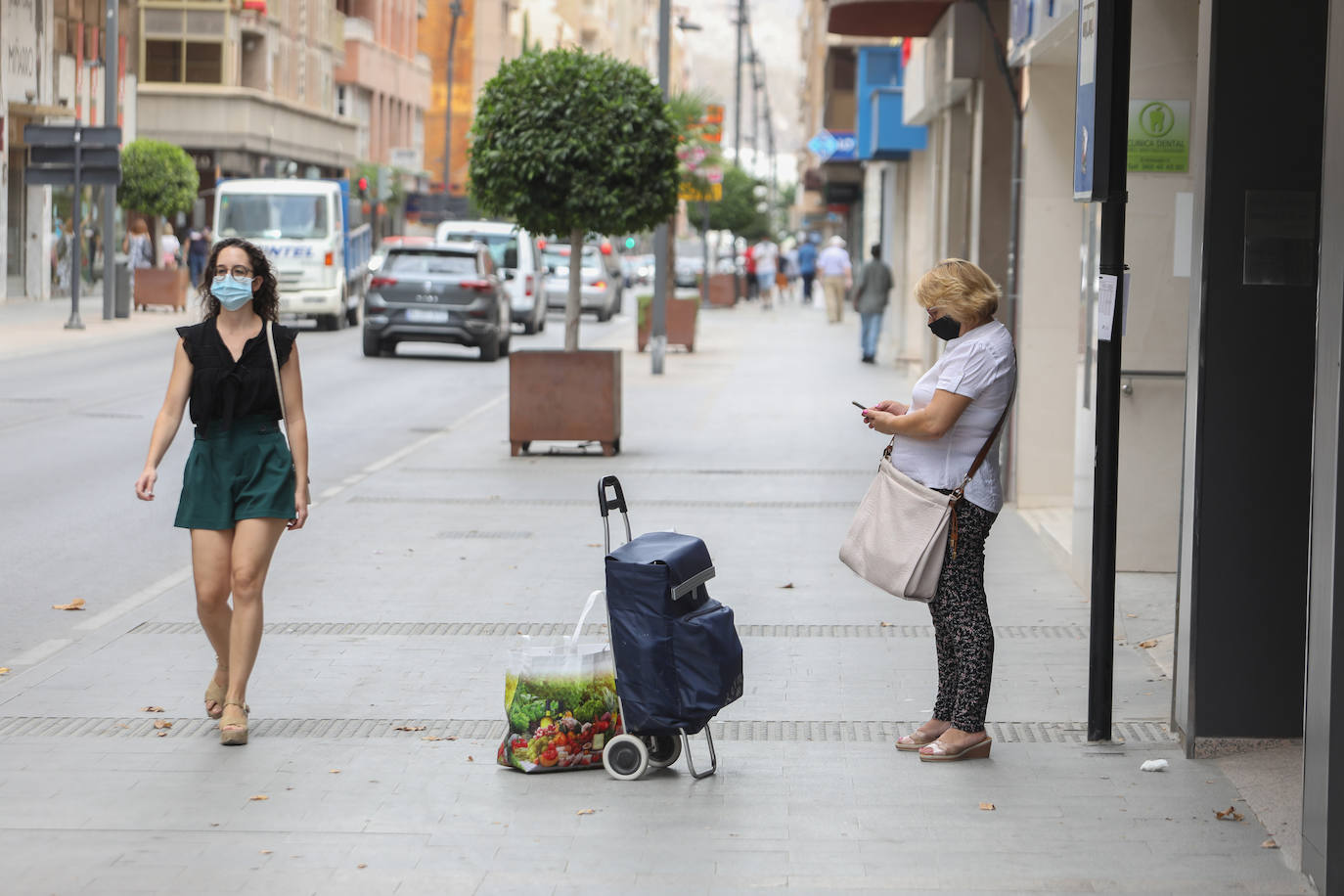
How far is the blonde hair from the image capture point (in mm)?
6316

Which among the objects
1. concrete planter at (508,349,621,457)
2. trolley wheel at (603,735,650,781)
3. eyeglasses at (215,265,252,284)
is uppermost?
eyeglasses at (215,265,252,284)

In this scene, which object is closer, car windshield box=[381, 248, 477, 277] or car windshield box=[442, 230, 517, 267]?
car windshield box=[381, 248, 477, 277]

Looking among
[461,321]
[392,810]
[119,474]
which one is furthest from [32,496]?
[461,321]

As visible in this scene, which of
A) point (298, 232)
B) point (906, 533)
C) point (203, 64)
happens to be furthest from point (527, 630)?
point (203, 64)

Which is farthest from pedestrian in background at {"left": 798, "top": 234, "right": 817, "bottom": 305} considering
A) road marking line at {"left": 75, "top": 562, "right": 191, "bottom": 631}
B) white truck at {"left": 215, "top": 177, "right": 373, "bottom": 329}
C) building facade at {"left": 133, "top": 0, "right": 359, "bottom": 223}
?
road marking line at {"left": 75, "top": 562, "right": 191, "bottom": 631}

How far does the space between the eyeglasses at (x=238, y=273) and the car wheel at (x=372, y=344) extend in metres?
22.0

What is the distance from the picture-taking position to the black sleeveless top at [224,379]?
658 centimetres

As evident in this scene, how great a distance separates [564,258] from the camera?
45.9m

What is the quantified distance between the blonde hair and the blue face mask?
2.17 meters

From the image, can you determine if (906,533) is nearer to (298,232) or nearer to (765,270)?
(298,232)

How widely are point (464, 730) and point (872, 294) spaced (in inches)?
870

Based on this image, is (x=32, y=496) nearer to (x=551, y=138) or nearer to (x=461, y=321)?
(x=551, y=138)

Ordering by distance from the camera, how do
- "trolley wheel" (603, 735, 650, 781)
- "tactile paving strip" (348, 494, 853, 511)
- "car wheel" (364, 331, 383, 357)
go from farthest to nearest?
"car wheel" (364, 331, 383, 357) → "tactile paving strip" (348, 494, 853, 511) → "trolley wheel" (603, 735, 650, 781)

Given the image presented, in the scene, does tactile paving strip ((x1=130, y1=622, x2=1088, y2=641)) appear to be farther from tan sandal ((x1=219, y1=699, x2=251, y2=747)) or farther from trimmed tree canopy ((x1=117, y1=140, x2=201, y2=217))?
trimmed tree canopy ((x1=117, y1=140, x2=201, y2=217))
